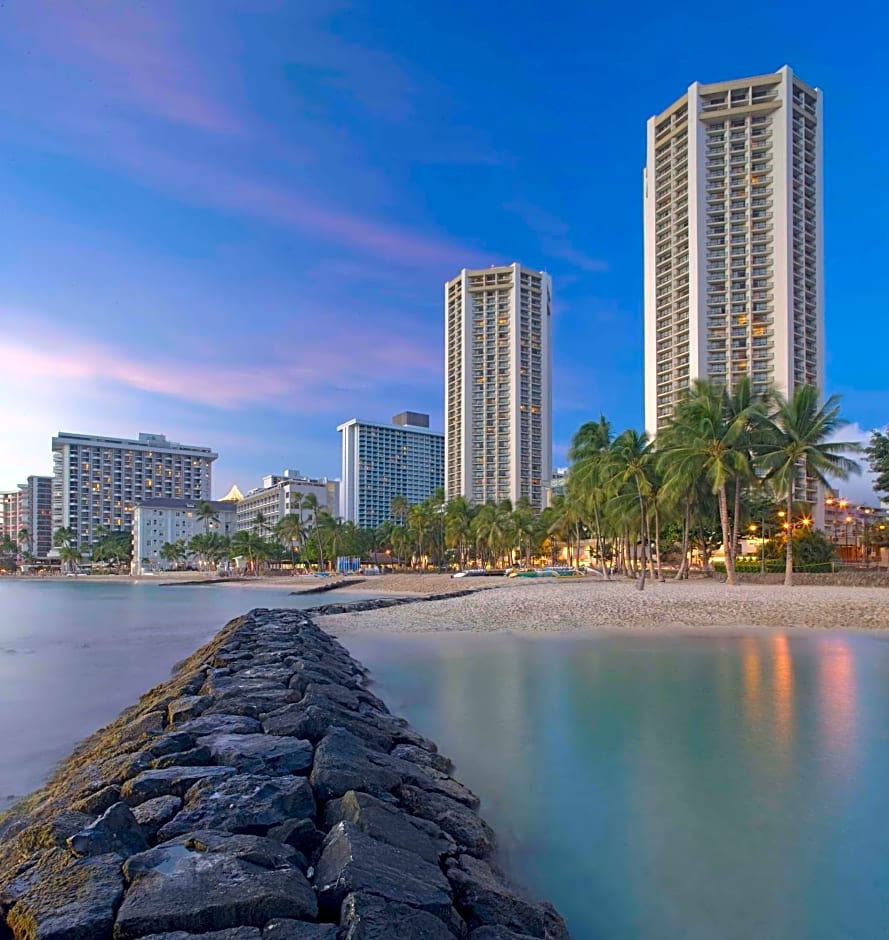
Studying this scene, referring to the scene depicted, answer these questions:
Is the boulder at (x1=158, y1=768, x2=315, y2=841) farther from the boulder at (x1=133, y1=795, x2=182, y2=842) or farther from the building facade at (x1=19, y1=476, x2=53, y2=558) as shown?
the building facade at (x1=19, y1=476, x2=53, y2=558)

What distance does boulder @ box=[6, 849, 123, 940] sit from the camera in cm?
312

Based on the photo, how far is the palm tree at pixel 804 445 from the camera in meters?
32.7

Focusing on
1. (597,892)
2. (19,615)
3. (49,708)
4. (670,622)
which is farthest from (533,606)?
(19,615)

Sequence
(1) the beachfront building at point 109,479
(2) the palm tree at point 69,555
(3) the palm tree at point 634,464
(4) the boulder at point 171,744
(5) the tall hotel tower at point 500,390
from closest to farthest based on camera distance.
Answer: (4) the boulder at point 171,744 < (3) the palm tree at point 634,464 < (5) the tall hotel tower at point 500,390 < (2) the palm tree at point 69,555 < (1) the beachfront building at point 109,479

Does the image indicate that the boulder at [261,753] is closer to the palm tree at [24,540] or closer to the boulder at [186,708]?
the boulder at [186,708]

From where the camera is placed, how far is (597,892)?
14.8ft

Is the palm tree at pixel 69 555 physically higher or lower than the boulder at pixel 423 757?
lower

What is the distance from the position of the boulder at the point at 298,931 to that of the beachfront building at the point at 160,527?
451ft

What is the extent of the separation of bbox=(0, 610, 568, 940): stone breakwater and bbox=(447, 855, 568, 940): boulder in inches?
0.4

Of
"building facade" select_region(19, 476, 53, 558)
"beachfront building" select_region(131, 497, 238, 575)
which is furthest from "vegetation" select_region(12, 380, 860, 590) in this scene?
"building facade" select_region(19, 476, 53, 558)

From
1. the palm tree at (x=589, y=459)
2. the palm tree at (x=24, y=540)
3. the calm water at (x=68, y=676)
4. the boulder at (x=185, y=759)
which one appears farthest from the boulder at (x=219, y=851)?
the palm tree at (x=24, y=540)

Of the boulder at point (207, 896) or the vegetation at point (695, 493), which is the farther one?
the vegetation at point (695, 493)

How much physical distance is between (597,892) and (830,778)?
11.0 feet

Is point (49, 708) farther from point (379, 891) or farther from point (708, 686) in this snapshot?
point (708, 686)
